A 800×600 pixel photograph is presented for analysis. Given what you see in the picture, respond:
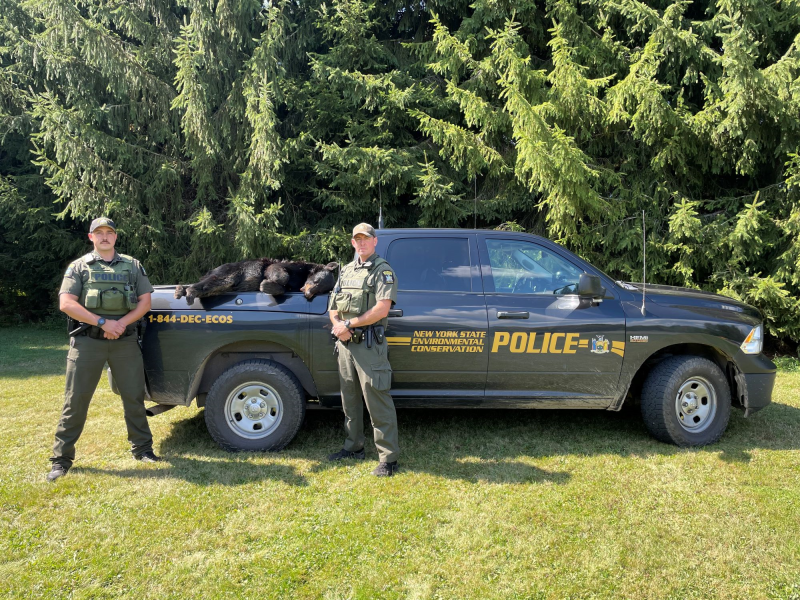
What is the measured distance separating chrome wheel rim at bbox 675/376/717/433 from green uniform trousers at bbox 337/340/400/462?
242 centimetres

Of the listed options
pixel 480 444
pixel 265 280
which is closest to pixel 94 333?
pixel 265 280

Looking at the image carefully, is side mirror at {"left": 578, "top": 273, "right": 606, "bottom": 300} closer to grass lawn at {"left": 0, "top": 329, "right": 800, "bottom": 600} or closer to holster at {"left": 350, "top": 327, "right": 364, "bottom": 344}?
grass lawn at {"left": 0, "top": 329, "right": 800, "bottom": 600}

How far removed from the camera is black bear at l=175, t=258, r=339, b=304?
4.36 meters

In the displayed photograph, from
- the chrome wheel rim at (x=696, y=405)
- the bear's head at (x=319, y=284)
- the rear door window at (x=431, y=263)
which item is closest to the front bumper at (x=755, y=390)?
the chrome wheel rim at (x=696, y=405)

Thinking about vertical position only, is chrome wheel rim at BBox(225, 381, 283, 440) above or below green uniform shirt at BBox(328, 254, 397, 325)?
below

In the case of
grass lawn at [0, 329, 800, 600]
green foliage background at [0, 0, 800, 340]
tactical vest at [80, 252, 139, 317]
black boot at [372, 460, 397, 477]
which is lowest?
grass lawn at [0, 329, 800, 600]

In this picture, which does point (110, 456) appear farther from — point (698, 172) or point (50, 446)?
point (698, 172)

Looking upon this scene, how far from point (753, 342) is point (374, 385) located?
10.5 feet

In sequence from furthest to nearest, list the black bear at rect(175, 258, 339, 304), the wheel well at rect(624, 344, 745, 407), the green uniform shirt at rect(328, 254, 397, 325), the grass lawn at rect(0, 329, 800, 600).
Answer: the wheel well at rect(624, 344, 745, 407), the black bear at rect(175, 258, 339, 304), the green uniform shirt at rect(328, 254, 397, 325), the grass lawn at rect(0, 329, 800, 600)

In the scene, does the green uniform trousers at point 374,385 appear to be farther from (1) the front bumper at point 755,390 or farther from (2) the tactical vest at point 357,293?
(1) the front bumper at point 755,390

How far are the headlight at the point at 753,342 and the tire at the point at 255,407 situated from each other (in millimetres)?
3674

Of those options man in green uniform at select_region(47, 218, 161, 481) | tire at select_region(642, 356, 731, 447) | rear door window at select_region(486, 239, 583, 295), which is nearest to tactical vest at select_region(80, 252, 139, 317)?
man in green uniform at select_region(47, 218, 161, 481)

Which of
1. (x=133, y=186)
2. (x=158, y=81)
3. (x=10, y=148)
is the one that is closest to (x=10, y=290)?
(x=10, y=148)

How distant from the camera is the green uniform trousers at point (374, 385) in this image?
397 centimetres
